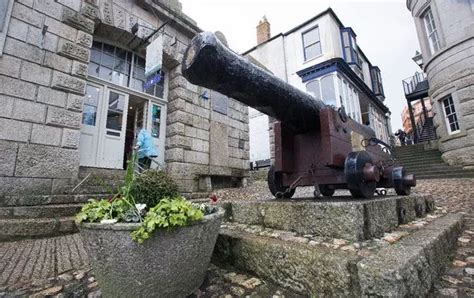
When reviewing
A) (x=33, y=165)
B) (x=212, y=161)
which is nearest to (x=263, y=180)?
(x=212, y=161)

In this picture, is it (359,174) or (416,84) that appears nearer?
(359,174)

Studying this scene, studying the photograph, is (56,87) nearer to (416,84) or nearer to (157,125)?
(157,125)

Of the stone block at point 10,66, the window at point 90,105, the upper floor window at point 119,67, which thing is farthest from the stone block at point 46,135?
the upper floor window at point 119,67

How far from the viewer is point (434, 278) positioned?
4.84 feet

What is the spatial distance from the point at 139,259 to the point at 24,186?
14.5 feet

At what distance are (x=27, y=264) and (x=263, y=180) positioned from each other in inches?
320

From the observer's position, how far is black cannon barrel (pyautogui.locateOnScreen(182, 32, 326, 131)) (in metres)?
1.47

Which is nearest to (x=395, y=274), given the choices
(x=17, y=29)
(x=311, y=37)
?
(x=17, y=29)

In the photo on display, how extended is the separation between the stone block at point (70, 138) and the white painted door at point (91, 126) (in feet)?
2.85

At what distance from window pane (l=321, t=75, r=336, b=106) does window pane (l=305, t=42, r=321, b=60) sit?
2.33 m

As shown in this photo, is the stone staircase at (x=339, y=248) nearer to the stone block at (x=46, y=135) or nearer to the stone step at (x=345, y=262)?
the stone step at (x=345, y=262)

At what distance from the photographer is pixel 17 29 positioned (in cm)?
455

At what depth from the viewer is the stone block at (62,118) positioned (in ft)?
15.5

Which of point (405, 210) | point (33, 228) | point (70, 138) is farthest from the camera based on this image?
point (70, 138)
